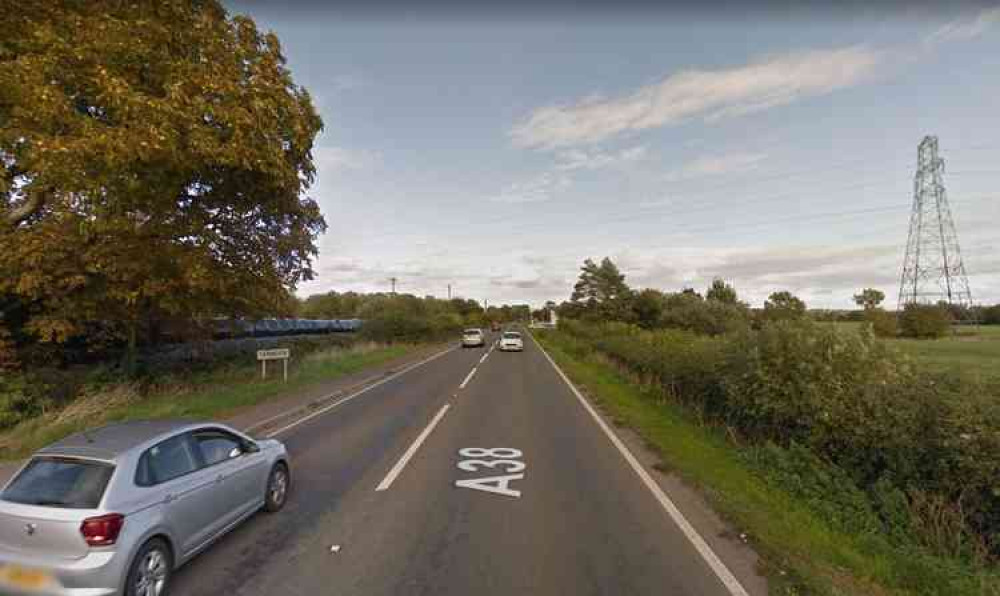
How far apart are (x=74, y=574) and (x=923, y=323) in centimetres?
5653

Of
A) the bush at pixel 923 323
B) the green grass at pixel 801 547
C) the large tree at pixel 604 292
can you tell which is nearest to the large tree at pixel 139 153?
the green grass at pixel 801 547

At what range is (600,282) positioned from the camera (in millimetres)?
52406

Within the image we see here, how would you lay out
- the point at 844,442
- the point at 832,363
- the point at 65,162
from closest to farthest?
the point at 844,442 < the point at 832,363 < the point at 65,162

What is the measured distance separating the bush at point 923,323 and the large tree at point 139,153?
174 feet

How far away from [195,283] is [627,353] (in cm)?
1553

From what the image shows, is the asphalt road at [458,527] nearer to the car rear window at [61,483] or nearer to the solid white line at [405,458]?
the solid white line at [405,458]

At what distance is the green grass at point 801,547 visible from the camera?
11.4ft

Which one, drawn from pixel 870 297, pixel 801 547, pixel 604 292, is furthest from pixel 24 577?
pixel 870 297

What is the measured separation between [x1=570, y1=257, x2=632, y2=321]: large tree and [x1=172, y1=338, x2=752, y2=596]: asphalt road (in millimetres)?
42963

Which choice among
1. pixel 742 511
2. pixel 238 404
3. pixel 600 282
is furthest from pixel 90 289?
pixel 600 282

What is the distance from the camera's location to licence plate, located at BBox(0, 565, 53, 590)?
115 inches

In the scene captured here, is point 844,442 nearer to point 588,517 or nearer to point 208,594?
point 588,517

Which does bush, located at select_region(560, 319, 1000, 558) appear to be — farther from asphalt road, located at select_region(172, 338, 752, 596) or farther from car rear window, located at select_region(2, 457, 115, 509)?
car rear window, located at select_region(2, 457, 115, 509)

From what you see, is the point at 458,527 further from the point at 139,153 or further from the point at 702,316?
the point at 702,316
